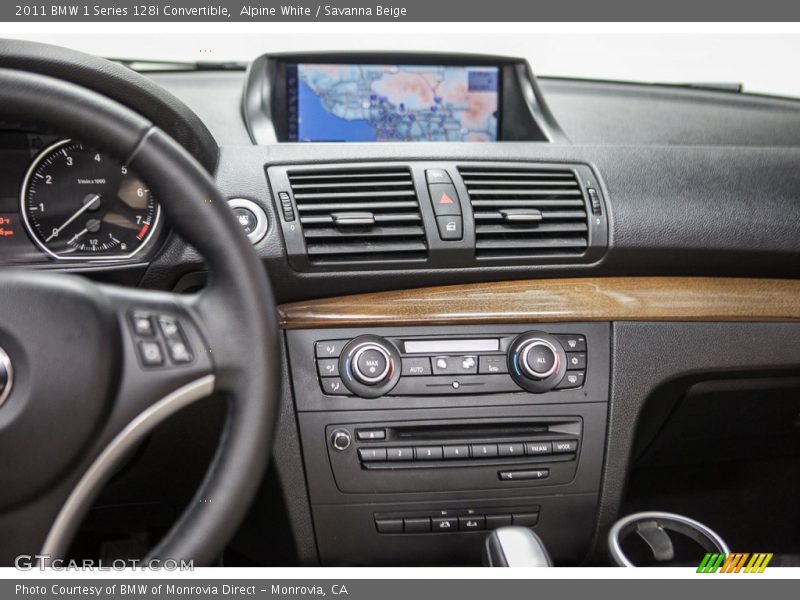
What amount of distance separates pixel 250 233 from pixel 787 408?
1128mm

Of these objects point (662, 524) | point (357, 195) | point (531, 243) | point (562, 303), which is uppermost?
point (357, 195)

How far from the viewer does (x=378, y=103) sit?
157 centimetres

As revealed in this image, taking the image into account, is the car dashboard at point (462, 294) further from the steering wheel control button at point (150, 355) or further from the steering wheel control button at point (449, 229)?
the steering wheel control button at point (150, 355)

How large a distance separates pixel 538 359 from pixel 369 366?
29 centimetres

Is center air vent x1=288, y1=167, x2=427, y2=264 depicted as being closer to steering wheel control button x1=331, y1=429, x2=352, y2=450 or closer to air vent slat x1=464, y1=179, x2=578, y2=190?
air vent slat x1=464, y1=179, x2=578, y2=190

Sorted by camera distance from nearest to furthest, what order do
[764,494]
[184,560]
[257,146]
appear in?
1. [184,560]
2. [257,146]
3. [764,494]

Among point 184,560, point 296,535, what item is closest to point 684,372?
point 296,535

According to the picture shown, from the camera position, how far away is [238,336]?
894 mm

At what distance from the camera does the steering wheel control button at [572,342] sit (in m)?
1.39

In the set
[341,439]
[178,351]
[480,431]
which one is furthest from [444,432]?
[178,351]

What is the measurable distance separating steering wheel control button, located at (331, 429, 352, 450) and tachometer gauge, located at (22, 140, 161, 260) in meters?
0.44

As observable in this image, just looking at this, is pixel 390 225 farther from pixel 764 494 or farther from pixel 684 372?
pixel 764 494

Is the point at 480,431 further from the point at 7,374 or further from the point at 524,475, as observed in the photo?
the point at 7,374

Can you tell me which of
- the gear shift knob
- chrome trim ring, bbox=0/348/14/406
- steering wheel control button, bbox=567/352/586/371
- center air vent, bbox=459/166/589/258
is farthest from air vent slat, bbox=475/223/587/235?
chrome trim ring, bbox=0/348/14/406
